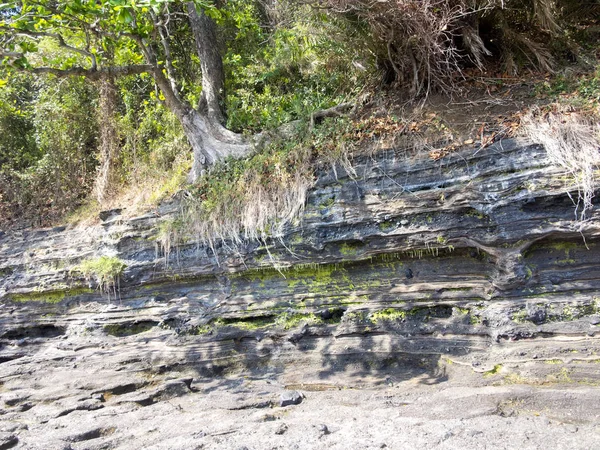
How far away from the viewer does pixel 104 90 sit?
29.7ft

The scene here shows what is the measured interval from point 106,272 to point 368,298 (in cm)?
380

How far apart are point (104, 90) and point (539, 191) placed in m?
8.07

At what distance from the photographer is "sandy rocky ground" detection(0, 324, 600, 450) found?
3.64m

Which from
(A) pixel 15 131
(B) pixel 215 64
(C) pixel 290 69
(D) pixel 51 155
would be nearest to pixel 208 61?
(B) pixel 215 64

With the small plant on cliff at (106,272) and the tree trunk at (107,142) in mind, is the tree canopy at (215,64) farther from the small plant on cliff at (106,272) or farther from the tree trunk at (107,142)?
the small plant on cliff at (106,272)

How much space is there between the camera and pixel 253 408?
4.66 m

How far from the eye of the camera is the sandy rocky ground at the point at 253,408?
364 cm

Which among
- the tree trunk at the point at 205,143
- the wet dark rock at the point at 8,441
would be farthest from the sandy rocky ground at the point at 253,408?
the tree trunk at the point at 205,143

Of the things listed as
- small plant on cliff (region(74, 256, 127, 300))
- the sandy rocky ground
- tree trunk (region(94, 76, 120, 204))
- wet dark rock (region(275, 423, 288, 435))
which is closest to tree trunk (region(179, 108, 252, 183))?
small plant on cliff (region(74, 256, 127, 300))

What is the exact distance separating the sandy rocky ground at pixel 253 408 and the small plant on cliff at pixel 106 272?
764 mm

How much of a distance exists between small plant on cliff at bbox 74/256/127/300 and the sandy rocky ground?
2.51ft

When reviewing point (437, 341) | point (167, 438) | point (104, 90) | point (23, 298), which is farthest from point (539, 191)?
point (104, 90)

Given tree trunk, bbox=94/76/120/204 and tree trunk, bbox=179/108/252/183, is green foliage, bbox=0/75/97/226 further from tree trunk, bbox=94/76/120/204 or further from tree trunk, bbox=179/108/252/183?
tree trunk, bbox=179/108/252/183

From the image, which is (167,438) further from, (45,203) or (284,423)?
(45,203)
